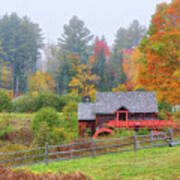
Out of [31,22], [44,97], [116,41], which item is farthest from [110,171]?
[116,41]

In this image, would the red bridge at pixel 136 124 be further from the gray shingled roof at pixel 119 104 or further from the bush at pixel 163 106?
the bush at pixel 163 106

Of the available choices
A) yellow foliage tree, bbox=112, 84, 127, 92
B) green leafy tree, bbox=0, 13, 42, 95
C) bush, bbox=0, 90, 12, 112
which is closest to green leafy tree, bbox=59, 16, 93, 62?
green leafy tree, bbox=0, 13, 42, 95

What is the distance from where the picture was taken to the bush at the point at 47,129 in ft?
59.9

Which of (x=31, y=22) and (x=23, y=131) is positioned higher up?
(x=31, y=22)

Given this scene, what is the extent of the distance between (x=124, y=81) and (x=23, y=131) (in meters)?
26.4

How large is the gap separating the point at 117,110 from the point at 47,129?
11718 millimetres

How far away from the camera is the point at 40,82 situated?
4738 centimetres

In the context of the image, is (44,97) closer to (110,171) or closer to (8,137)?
(8,137)

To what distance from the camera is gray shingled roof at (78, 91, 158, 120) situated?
93.8 feet

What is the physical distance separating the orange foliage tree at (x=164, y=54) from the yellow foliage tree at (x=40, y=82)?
32.0m

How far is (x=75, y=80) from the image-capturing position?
158ft

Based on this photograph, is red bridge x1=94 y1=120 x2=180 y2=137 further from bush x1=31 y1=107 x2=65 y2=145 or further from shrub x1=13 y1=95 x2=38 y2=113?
shrub x1=13 y1=95 x2=38 y2=113

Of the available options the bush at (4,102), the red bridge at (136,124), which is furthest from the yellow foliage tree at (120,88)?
the bush at (4,102)

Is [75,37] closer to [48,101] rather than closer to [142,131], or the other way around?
[48,101]
